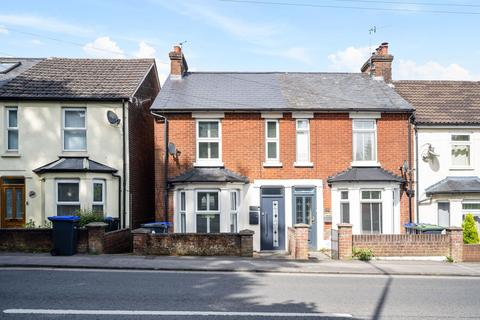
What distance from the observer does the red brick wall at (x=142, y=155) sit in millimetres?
20837

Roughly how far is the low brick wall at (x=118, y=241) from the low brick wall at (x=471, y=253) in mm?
11748

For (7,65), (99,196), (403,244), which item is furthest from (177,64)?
(403,244)

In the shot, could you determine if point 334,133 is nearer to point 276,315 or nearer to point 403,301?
point 403,301

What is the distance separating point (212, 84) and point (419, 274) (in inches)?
503

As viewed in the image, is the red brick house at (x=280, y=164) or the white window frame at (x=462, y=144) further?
the white window frame at (x=462, y=144)

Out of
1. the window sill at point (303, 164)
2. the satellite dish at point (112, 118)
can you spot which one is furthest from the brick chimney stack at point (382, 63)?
the satellite dish at point (112, 118)

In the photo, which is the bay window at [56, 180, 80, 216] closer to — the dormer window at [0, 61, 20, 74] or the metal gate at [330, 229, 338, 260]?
the dormer window at [0, 61, 20, 74]

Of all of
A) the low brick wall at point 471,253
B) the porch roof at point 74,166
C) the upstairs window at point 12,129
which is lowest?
the low brick wall at point 471,253

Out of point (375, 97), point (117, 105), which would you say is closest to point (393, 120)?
point (375, 97)

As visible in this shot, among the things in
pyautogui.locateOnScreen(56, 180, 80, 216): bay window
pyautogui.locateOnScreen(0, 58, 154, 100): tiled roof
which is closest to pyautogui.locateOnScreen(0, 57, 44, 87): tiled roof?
pyautogui.locateOnScreen(0, 58, 154, 100): tiled roof

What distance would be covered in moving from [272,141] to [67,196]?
27.7 feet

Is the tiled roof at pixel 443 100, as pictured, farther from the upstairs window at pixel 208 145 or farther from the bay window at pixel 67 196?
the bay window at pixel 67 196

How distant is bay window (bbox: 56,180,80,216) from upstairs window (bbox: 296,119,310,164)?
896cm

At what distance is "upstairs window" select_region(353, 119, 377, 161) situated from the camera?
20.8 m
